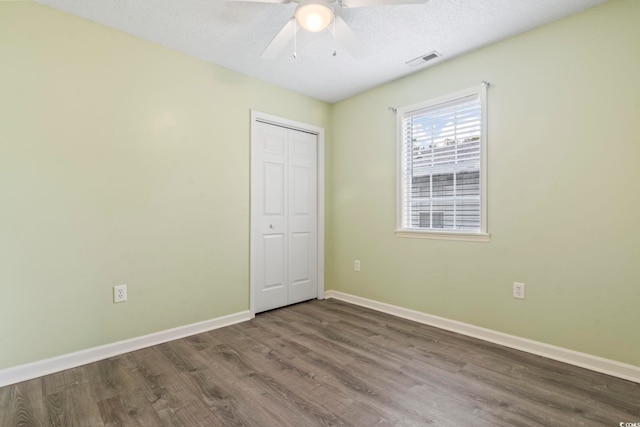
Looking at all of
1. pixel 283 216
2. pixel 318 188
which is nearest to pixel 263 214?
pixel 283 216

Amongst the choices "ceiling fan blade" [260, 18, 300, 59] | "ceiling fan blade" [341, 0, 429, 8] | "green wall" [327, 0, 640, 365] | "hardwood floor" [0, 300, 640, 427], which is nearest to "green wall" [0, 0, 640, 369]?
"green wall" [327, 0, 640, 365]

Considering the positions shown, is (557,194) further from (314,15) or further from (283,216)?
(283,216)

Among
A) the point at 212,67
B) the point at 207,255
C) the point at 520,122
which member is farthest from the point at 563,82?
the point at 207,255

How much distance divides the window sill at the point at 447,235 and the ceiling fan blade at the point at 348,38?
5.78 ft

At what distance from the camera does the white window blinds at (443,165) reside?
2.78 meters

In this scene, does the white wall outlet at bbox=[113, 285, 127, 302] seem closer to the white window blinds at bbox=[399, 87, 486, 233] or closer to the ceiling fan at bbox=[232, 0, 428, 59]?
the ceiling fan at bbox=[232, 0, 428, 59]

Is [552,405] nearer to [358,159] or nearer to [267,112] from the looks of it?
[358,159]

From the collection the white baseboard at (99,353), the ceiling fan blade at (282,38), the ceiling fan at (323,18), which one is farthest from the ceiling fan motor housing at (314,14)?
the white baseboard at (99,353)

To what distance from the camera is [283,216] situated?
3.58 metres

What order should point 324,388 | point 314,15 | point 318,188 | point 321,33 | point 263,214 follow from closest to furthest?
point 314,15, point 324,388, point 321,33, point 263,214, point 318,188

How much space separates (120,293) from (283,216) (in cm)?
173

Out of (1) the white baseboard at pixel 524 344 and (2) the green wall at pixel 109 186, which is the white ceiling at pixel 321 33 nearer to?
(2) the green wall at pixel 109 186

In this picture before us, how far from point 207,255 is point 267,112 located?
5.37ft

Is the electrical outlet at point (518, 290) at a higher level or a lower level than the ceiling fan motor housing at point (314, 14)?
lower
